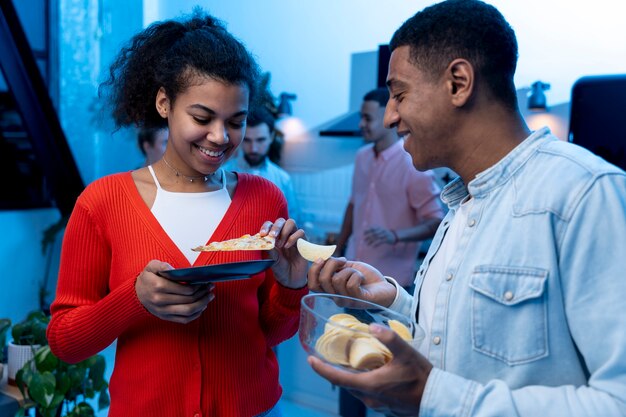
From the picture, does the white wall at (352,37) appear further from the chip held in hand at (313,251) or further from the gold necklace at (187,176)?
the chip held in hand at (313,251)

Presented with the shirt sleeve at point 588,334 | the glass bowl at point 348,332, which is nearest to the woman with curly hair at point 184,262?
the glass bowl at point 348,332

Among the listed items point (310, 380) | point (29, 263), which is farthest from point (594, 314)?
point (29, 263)

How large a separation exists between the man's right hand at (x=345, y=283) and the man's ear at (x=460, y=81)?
440 millimetres

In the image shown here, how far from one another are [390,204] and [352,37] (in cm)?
160

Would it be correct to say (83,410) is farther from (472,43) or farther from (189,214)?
(472,43)

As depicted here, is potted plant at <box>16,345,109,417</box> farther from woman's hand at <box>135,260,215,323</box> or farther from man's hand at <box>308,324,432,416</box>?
man's hand at <box>308,324,432,416</box>

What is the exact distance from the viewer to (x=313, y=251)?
135cm

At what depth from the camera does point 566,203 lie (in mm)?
912

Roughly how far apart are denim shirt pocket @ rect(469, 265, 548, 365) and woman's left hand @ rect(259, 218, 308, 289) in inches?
20.1

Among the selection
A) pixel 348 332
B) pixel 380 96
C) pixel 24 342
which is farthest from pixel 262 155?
pixel 348 332

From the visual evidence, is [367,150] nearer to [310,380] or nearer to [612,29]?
[612,29]

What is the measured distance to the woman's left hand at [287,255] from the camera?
1371 mm

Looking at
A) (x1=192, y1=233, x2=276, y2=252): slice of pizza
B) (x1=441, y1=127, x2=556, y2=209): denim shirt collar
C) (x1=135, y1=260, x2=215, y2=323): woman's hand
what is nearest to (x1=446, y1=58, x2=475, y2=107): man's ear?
(x1=441, y1=127, x2=556, y2=209): denim shirt collar

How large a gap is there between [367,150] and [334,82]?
104 cm
